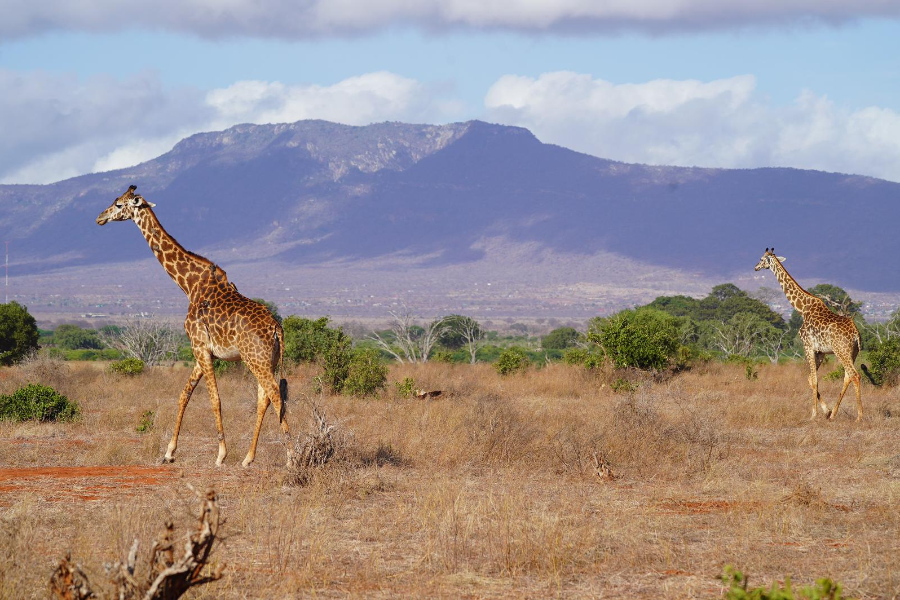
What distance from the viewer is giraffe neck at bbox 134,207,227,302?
14.6m

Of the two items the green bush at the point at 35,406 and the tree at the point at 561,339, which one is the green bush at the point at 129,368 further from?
the tree at the point at 561,339

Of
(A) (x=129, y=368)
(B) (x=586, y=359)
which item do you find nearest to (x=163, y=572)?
(B) (x=586, y=359)

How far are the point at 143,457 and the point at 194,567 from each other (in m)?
8.47

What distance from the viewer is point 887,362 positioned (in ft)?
80.6

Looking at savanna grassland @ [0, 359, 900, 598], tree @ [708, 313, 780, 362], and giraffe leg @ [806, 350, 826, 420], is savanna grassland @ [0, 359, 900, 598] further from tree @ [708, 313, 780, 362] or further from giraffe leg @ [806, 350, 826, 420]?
tree @ [708, 313, 780, 362]

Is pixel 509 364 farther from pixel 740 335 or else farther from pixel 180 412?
pixel 740 335

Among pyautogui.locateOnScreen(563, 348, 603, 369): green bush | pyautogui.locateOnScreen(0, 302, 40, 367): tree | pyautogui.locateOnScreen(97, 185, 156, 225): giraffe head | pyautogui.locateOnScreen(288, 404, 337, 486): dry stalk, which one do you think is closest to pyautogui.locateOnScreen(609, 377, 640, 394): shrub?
pyautogui.locateOnScreen(563, 348, 603, 369): green bush

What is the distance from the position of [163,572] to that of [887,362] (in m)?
21.9

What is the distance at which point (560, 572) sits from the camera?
8.63m

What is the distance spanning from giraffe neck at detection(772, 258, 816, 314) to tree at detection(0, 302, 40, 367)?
70.2 ft

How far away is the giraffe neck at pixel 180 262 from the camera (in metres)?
14.6

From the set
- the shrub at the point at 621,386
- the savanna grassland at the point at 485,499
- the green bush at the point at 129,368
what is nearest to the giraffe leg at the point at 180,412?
the savanna grassland at the point at 485,499

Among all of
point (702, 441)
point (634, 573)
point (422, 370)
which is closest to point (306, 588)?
point (634, 573)

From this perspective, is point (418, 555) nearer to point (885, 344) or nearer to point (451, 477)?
point (451, 477)
